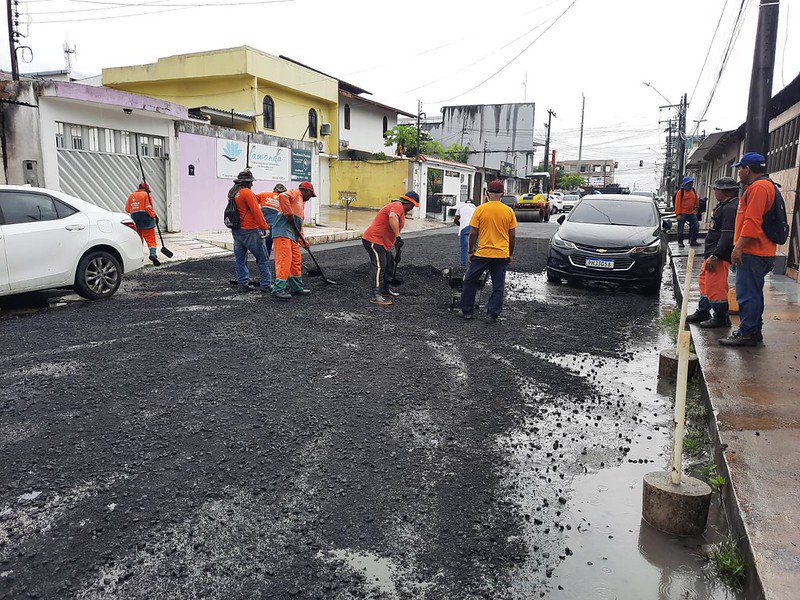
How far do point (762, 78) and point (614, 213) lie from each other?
3212 mm

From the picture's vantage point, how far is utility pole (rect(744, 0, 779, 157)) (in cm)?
832

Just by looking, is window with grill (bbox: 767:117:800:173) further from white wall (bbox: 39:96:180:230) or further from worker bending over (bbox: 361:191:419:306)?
white wall (bbox: 39:96:180:230)

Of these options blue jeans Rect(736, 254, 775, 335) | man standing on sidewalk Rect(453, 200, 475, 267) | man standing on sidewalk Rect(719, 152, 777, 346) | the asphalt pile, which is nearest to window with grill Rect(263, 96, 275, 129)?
man standing on sidewalk Rect(453, 200, 475, 267)

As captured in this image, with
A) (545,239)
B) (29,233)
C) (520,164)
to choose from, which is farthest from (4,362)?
(520,164)

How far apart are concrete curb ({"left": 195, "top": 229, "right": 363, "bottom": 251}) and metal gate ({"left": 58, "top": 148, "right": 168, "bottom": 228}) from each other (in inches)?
82.9

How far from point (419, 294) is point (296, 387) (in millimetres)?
4704

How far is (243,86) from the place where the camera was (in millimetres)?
27188

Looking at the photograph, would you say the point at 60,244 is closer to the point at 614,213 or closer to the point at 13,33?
the point at 614,213

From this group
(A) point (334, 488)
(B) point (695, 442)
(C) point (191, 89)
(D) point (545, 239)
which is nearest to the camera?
(A) point (334, 488)

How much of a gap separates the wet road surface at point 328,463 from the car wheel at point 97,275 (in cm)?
117

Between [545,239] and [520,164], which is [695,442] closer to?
[545,239]

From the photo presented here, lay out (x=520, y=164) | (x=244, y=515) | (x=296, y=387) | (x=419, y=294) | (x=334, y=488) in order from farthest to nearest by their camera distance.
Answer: (x=520, y=164)
(x=419, y=294)
(x=296, y=387)
(x=334, y=488)
(x=244, y=515)

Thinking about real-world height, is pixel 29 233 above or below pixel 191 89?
below

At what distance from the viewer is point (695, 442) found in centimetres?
428
